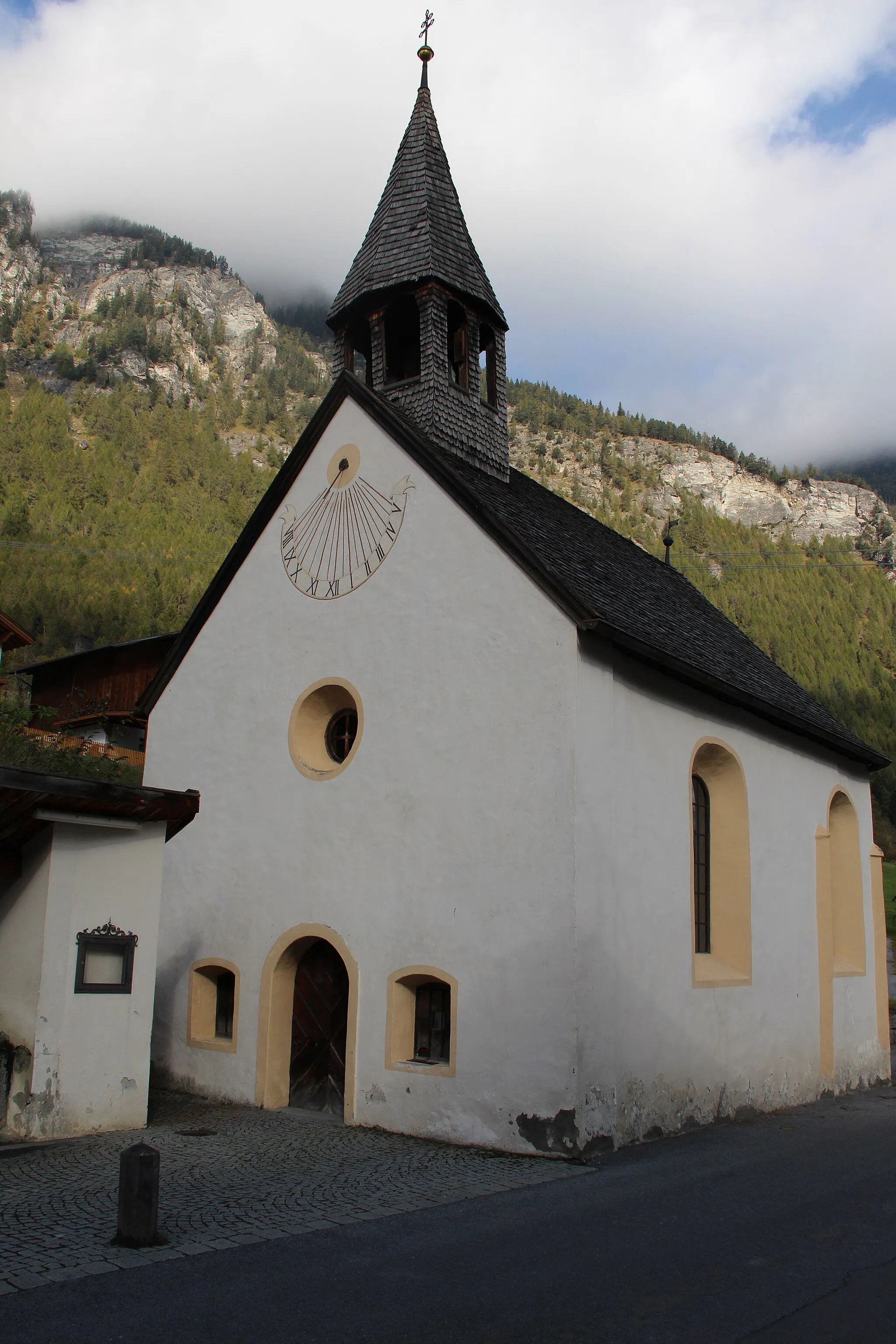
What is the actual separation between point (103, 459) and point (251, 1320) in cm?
7525

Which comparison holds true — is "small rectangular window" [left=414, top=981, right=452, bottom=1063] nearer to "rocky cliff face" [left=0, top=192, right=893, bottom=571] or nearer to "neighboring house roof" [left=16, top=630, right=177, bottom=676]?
"neighboring house roof" [left=16, top=630, right=177, bottom=676]

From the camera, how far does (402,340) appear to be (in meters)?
15.4

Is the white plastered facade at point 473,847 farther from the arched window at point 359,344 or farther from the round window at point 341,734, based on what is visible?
the arched window at point 359,344

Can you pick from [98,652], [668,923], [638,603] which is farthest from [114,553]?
[668,923]

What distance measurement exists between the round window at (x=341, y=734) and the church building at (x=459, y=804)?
57 millimetres

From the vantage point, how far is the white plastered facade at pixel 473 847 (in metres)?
9.80

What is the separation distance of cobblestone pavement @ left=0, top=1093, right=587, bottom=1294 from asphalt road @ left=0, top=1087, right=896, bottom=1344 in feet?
0.87

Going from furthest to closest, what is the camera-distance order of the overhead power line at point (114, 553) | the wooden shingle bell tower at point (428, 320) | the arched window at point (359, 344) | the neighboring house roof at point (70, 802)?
the overhead power line at point (114, 553), the arched window at point (359, 344), the wooden shingle bell tower at point (428, 320), the neighboring house roof at point (70, 802)

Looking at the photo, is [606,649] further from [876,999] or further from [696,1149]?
[876,999]

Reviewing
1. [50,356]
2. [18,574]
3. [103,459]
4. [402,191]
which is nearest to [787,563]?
[103,459]

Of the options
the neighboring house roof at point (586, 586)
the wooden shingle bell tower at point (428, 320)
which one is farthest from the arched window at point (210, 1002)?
the wooden shingle bell tower at point (428, 320)

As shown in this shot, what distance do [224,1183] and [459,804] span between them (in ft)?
13.3

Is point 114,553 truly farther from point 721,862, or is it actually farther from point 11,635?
point 721,862

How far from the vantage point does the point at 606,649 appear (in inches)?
417
